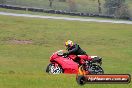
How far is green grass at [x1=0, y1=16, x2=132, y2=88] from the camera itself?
3269 cm

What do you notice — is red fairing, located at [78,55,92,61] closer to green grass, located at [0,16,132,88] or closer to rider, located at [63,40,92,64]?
rider, located at [63,40,92,64]

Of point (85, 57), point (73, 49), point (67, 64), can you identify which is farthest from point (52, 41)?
point (85, 57)

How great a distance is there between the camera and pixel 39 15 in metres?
64.6

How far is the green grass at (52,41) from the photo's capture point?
3269 cm

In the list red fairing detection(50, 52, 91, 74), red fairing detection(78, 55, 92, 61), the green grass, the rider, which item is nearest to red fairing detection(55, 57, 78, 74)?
red fairing detection(50, 52, 91, 74)

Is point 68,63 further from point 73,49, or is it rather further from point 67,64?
point 73,49

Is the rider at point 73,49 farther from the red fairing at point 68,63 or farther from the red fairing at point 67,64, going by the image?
the red fairing at point 67,64

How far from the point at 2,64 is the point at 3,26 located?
2145cm

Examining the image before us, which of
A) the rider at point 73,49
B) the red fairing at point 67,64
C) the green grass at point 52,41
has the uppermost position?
the rider at point 73,49

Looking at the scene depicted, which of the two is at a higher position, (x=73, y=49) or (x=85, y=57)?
(x=73, y=49)

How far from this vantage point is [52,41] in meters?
46.0

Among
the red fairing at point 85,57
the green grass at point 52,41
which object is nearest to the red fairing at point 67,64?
the red fairing at point 85,57

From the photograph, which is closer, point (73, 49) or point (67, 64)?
point (73, 49)

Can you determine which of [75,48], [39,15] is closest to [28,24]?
[39,15]
